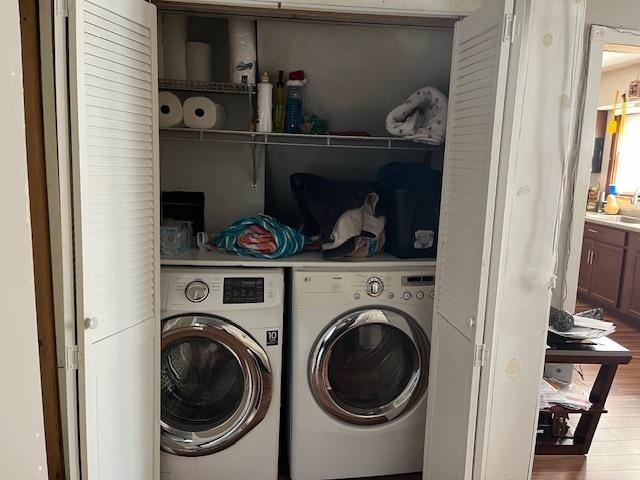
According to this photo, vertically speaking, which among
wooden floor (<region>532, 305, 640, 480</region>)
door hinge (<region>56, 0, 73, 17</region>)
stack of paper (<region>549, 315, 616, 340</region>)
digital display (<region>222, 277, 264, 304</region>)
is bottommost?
wooden floor (<region>532, 305, 640, 480</region>)

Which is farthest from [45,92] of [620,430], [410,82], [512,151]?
[620,430]

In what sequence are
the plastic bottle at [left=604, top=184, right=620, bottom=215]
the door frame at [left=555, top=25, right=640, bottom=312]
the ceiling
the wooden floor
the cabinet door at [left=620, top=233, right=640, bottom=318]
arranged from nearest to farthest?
1. the wooden floor
2. the door frame at [left=555, top=25, right=640, bottom=312]
3. the cabinet door at [left=620, top=233, right=640, bottom=318]
4. the ceiling
5. the plastic bottle at [left=604, top=184, right=620, bottom=215]

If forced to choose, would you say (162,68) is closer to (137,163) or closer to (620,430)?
(137,163)

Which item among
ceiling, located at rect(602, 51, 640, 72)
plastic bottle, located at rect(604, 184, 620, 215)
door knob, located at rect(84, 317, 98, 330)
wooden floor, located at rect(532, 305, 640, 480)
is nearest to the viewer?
door knob, located at rect(84, 317, 98, 330)

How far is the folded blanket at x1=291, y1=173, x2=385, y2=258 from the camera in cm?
216

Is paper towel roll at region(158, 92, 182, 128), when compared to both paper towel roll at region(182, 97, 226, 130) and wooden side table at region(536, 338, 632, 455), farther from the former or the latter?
wooden side table at region(536, 338, 632, 455)

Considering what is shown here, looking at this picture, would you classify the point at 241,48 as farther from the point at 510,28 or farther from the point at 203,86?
the point at 510,28

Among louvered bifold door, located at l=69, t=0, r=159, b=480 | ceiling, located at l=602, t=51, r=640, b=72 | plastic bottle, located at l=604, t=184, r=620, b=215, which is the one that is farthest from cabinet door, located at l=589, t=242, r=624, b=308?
louvered bifold door, located at l=69, t=0, r=159, b=480

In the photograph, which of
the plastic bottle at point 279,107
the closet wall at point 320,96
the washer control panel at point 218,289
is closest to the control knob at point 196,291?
the washer control panel at point 218,289

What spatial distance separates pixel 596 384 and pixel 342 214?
5.12 feet

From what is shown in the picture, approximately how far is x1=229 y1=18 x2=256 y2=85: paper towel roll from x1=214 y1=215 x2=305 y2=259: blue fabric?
63 centimetres

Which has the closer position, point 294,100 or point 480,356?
point 480,356

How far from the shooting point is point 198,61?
2.27m

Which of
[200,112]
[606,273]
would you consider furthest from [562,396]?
[606,273]
